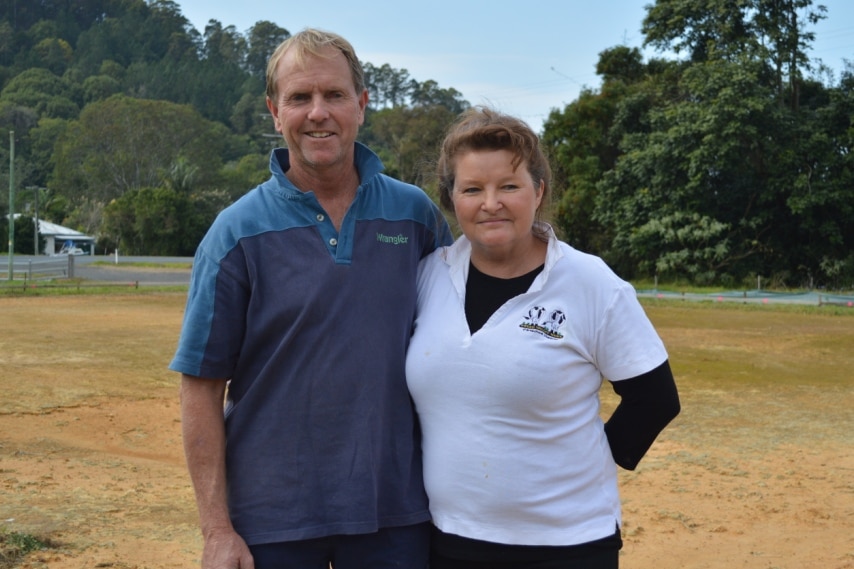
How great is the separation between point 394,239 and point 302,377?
0.45m

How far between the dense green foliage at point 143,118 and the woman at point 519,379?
545 mm

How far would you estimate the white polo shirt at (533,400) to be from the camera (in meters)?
2.39

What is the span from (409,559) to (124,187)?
76.9m

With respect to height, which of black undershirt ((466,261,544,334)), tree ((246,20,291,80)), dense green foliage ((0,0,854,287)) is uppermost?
tree ((246,20,291,80))

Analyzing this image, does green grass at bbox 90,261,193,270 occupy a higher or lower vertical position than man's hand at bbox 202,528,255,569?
lower

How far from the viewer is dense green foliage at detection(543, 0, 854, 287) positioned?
30.3m

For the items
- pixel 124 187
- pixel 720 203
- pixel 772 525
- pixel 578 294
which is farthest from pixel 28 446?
pixel 124 187

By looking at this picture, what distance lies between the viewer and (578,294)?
2.44 metres

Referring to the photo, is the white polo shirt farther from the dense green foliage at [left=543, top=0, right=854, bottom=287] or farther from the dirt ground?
the dense green foliage at [left=543, top=0, right=854, bottom=287]

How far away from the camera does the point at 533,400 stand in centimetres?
237

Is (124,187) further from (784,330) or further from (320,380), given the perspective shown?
(320,380)

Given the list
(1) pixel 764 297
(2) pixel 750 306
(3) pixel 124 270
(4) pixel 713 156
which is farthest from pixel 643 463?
(3) pixel 124 270

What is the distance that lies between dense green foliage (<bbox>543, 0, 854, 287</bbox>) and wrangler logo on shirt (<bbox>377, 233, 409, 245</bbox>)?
28707 millimetres

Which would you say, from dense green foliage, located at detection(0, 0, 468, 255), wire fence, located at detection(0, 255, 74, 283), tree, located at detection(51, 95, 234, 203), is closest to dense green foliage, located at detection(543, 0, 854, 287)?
dense green foliage, located at detection(0, 0, 468, 255)
